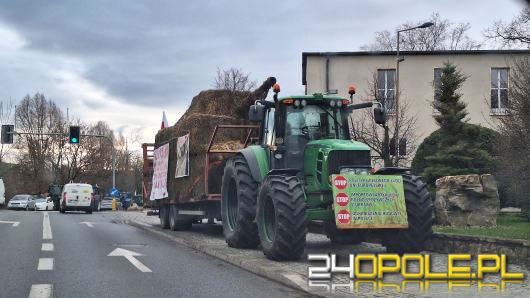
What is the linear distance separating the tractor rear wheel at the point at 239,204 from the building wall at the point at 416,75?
25505 millimetres

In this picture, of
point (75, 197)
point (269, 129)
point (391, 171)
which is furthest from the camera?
point (75, 197)

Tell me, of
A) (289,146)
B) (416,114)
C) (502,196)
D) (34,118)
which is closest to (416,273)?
(289,146)

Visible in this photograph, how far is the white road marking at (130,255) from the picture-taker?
10.6 m

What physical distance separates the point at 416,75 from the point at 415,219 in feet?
97.1

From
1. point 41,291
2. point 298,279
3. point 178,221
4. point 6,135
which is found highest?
point 6,135

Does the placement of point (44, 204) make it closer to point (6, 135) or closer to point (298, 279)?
point (6, 135)

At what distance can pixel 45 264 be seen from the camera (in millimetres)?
10852

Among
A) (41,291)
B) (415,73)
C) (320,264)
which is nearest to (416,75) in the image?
(415,73)

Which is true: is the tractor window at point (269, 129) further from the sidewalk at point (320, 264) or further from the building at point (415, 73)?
the building at point (415, 73)

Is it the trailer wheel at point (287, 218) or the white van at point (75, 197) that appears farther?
the white van at point (75, 197)

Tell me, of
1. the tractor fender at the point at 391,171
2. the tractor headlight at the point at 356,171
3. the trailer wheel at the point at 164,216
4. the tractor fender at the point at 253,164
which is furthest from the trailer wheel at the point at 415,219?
the trailer wheel at the point at 164,216

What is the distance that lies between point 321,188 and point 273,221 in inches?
40.3

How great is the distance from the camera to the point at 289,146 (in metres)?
11.9

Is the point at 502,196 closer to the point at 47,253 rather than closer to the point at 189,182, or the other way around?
the point at 189,182
